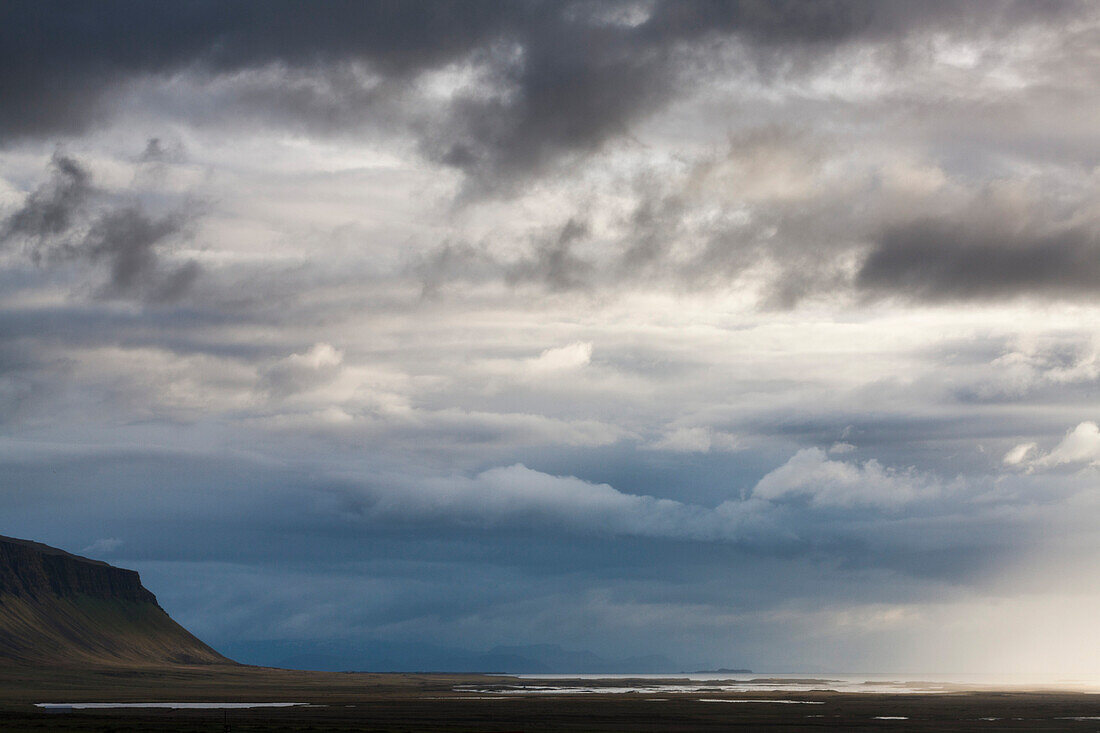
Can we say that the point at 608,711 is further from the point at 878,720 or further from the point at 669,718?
the point at 878,720

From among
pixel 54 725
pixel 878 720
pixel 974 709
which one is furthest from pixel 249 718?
pixel 974 709

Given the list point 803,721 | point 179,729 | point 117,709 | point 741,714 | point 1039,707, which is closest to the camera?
point 179,729

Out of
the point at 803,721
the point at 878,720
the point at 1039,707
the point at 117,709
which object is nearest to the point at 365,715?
the point at 117,709

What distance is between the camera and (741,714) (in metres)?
167

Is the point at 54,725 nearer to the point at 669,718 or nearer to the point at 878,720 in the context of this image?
the point at 669,718

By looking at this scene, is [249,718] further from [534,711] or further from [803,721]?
[803,721]

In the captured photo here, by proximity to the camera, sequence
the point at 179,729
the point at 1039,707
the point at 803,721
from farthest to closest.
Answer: the point at 1039,707
the point at 803,721
the point at 179,729

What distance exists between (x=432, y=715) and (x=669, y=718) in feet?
104

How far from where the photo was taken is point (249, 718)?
15238cm

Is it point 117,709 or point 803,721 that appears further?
point 117,709

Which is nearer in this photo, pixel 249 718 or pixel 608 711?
pixel 249 718

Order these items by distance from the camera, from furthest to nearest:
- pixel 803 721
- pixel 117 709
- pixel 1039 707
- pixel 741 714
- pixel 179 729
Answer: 1. pixel 1039 707
2. pixel 117 709
3. pixel 741 714
4. pixel 803 721
5. pixel 179 729

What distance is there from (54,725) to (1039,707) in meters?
154

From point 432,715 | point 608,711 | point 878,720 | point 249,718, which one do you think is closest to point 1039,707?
point 878,720
